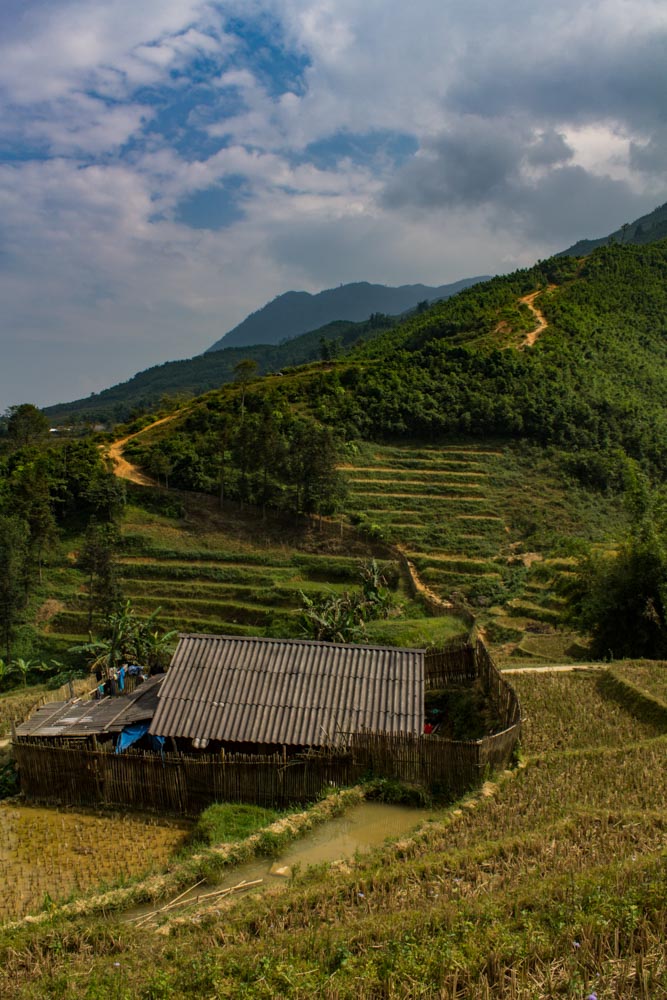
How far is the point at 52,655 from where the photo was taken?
99.2ft

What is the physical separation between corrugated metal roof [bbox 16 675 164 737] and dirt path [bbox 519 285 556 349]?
1937 inches

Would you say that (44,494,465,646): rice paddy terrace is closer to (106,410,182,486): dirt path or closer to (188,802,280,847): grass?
(106,410,182,486): dirt path

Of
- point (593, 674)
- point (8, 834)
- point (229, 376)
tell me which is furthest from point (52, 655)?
point (229, 376)

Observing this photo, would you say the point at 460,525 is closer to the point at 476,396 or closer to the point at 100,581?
the point at 476,396

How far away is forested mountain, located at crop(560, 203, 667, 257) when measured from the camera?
111275mm

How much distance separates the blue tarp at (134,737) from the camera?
42.0 feet

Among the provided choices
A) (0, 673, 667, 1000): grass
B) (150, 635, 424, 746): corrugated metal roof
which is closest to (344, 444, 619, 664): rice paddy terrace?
(150, 635, 424, 746): corrugated metal roof

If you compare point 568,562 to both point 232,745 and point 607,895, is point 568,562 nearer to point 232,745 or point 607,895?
point 232,745

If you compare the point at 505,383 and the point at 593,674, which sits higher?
the point at 505,383

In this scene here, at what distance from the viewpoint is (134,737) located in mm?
13055

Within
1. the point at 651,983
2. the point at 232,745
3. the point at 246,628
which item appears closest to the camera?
the point at 651,983

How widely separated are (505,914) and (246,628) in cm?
2489

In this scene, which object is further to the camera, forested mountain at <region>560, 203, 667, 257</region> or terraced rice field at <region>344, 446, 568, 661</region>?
forested mountain at <region>560, 203, 667, 257</region>

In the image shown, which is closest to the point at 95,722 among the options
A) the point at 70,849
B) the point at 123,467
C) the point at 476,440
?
the point at 70,849
